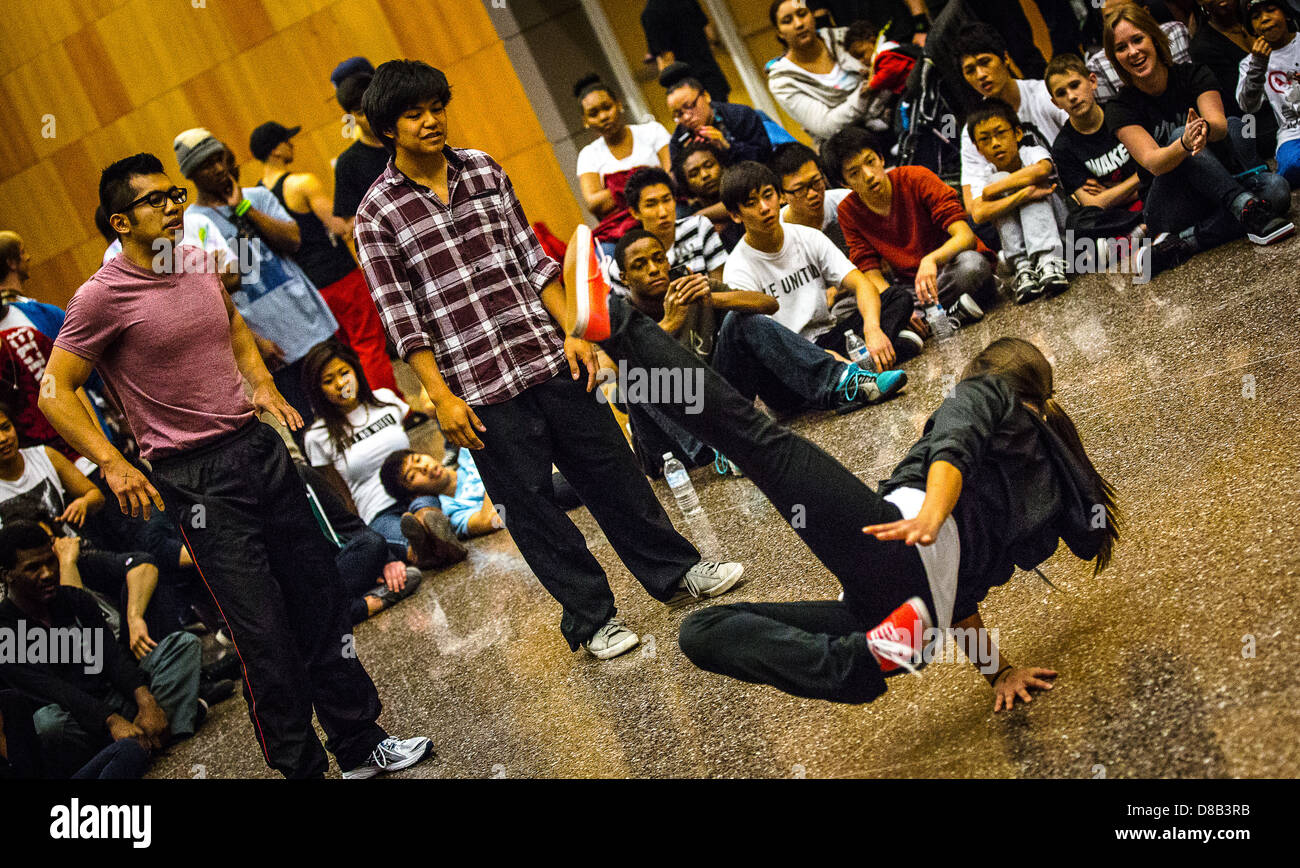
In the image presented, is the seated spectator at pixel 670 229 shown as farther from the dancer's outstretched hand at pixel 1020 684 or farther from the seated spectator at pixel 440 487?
the dancer's outstretched hand at pixel 1020 684

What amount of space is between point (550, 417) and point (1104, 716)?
1730 mm

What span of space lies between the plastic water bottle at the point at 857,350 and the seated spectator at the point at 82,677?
9.67 feet

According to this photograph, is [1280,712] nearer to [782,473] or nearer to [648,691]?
[782,473]

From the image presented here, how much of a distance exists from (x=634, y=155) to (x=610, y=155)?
147 mm

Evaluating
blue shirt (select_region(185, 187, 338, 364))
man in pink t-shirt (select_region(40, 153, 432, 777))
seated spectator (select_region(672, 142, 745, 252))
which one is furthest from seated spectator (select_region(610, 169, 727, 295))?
man in pink t-shirt (select_region(40, 153, 432, 777))

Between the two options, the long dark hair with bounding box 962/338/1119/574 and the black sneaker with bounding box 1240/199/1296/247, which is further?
the black sneaker with bounding box 1240/199/1296/247

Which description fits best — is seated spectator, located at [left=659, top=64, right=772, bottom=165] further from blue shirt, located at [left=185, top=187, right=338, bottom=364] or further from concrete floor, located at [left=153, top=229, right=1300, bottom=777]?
blue shirt, located at [left=185, top=187, right=338, bottom=364]

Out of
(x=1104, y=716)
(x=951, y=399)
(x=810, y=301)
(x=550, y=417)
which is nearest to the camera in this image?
(x=1104, y=716)

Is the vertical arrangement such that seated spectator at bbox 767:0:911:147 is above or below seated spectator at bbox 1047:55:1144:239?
above

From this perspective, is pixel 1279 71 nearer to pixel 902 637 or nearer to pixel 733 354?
pixel 733 354

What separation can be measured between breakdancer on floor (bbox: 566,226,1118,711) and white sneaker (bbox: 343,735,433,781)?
50.0 inches

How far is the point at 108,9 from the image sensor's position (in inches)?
388

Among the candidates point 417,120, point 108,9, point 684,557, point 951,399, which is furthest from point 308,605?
point 108,9

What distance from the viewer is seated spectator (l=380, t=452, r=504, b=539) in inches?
213
